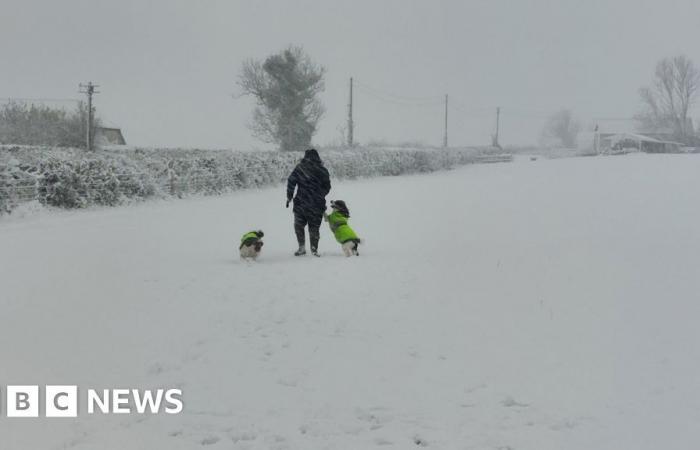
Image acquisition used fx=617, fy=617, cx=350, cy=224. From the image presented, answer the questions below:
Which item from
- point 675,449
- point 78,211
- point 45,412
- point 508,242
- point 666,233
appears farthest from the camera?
point 78,211

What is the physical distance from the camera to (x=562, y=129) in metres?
127

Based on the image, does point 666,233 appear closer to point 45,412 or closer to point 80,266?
point 80,266

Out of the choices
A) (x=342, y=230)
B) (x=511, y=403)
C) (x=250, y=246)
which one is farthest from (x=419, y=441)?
(x=342, y=230)

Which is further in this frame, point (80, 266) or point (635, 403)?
point (80, 266)

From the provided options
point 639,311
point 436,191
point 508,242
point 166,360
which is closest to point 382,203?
point 436,191

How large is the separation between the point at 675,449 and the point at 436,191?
87.1ft

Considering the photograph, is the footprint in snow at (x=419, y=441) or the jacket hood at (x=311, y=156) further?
the jacket hood at (x=311, y=156)

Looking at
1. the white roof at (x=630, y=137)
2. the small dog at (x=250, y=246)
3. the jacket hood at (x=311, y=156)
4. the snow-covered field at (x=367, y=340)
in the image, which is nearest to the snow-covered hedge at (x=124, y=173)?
the snow-covered field at (x=367, y=340)

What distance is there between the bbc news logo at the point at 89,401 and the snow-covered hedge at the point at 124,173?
1362 cm

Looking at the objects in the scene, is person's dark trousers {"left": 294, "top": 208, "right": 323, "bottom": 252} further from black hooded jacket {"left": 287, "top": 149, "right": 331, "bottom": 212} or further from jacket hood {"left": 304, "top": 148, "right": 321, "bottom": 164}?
jacket hood {"left": 304, "top": 148, "right": 321, "bottom": 164}

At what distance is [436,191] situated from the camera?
99.9 ft

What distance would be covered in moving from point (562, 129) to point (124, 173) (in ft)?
390

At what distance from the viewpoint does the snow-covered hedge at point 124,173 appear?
57.5ft

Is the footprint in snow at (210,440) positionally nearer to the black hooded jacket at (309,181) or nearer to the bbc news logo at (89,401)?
the bbc news logo at (89,401)
